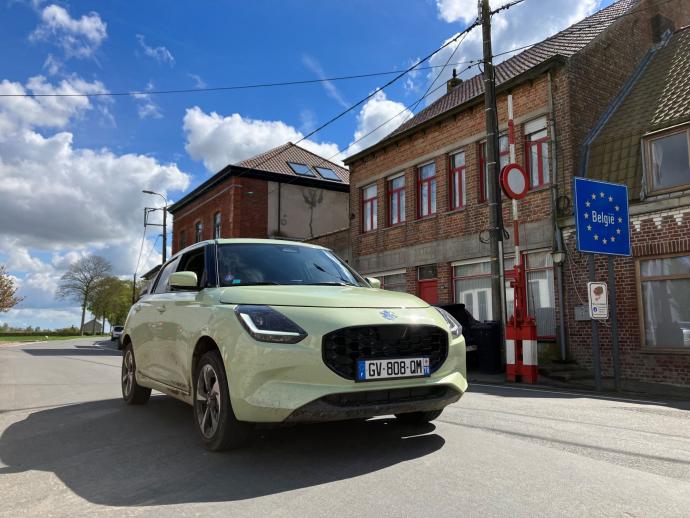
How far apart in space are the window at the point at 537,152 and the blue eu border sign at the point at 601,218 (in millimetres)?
4382

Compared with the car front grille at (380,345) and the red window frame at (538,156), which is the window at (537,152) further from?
the car front grille at (380,345)

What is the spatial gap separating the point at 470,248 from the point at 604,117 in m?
4.95

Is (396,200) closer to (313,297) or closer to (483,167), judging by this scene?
(483,167)

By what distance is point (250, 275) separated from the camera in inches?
195

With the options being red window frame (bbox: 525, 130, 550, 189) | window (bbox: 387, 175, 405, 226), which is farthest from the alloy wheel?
window (bbox: 387, 175, 405, 226)

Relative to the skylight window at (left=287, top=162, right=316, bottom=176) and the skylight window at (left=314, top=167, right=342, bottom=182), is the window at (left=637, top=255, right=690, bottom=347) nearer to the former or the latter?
the skylight window at (left=314, top=167, right=342, bottom=182)

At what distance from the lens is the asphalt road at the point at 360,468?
3.14 m

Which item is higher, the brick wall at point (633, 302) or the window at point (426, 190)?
the window at point (426, 190)

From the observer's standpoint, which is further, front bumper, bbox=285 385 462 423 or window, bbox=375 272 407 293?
window, bbox=375 272 407 293

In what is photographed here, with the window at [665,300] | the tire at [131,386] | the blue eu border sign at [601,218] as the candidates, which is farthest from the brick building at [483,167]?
the tire at [131,386]

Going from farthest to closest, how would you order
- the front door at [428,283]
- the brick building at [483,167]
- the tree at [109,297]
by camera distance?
the tree at [109,297], the front door at [428,283], the brick building at [483,167]

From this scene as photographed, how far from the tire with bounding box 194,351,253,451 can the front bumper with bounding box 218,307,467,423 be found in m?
0.18

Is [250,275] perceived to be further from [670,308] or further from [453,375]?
[670,308]

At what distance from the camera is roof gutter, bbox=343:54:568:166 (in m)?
14.6
